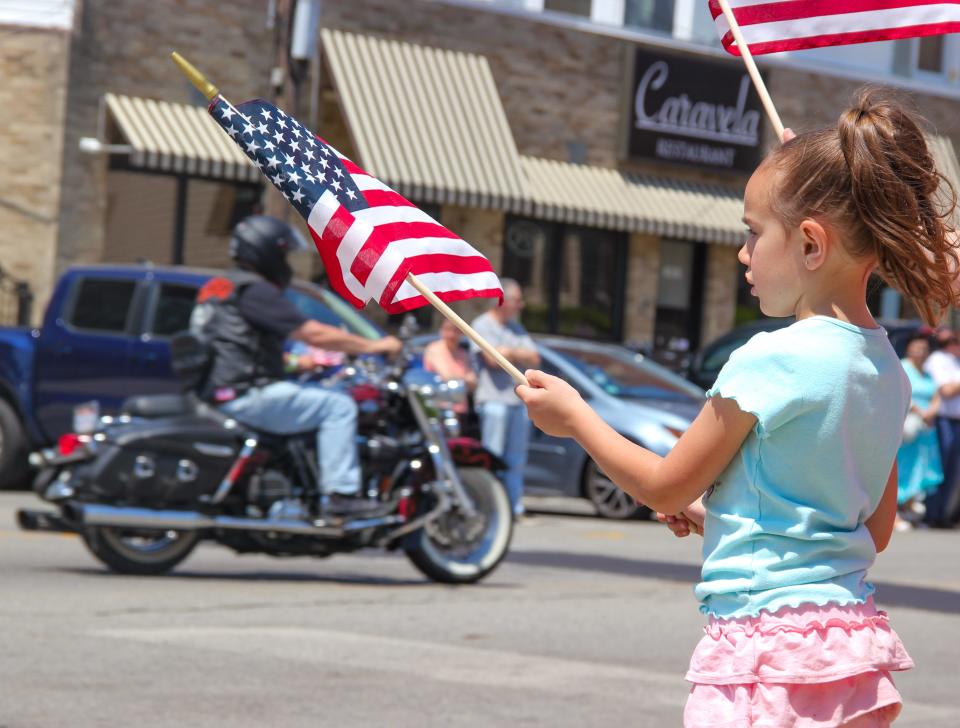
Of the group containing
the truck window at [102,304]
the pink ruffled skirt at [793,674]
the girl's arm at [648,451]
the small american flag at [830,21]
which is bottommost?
the truck window at [102,304]

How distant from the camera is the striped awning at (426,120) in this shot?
22.2 m

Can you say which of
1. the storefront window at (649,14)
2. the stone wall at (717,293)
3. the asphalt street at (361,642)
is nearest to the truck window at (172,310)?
the asphalt street at (361,642)

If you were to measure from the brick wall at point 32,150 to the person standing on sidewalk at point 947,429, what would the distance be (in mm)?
10113

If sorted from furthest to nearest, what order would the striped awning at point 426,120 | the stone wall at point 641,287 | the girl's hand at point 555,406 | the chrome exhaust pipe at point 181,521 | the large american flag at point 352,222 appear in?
the stone wall at point 641,287 → the striped awning at point 426,120 → the chrome exhaust pipe at point 181,521 → the large american flag at point 352,222 → the girl's hand at point 555,406

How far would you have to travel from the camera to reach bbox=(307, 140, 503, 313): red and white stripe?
3.35 m

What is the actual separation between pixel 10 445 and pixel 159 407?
551cm

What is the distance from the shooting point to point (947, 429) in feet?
55.5

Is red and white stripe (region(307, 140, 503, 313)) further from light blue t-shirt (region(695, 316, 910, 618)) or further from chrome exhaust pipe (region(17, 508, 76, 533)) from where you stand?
chrome exhaust pipe (region(17, 508, 76, 533))

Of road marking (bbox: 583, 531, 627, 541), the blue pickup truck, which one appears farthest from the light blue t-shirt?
the blue pickup truck

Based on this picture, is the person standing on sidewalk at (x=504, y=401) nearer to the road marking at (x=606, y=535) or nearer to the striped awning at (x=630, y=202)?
the road marking at (x=606, y=535)

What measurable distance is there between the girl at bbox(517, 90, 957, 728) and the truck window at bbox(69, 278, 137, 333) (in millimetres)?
11977

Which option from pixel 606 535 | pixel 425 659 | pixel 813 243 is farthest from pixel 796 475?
pixel 606 535

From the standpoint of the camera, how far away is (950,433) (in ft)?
55.5

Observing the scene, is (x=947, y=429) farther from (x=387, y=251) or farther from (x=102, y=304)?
(x=387, y=251)
